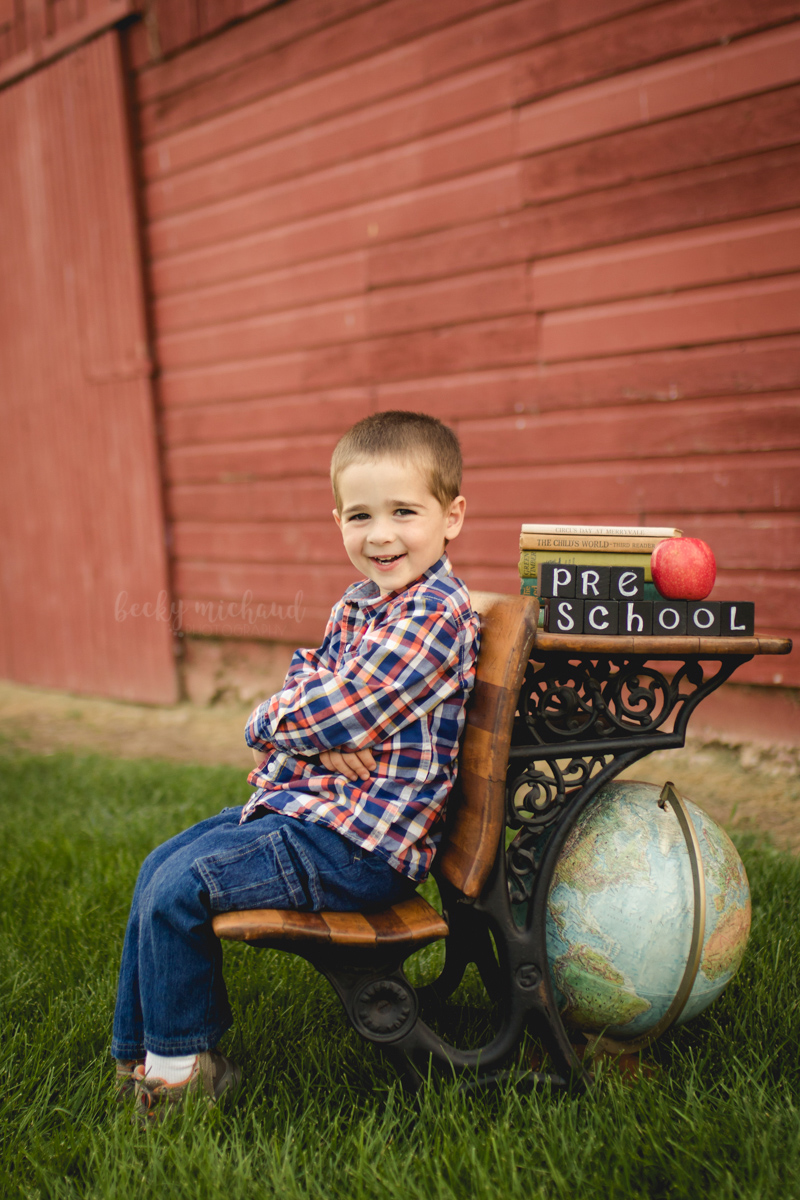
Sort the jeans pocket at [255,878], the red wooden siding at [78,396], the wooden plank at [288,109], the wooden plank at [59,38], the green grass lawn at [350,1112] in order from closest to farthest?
the green grass lawn at [350,1112] → the jeans pocket at [255,878] → the wooden plank at [288,109] → the wooden plank at [59,38] → the red wooden siding at [78,396]

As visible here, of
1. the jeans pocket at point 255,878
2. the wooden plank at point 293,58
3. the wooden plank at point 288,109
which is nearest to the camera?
the jeans pocket at point 255,878

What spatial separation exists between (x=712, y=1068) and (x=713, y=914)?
1.42 feet

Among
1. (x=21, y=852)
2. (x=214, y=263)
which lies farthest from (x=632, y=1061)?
(x=214, y=263)

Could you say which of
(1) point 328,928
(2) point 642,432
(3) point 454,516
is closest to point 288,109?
(2) point 642,432

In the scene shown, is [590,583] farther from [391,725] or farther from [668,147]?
[668,147]

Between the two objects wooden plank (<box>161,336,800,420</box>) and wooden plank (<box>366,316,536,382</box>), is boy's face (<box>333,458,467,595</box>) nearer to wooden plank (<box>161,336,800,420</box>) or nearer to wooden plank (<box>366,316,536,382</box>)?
wooden plank (<box>161,336,800,420</box>)

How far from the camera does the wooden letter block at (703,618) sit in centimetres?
204

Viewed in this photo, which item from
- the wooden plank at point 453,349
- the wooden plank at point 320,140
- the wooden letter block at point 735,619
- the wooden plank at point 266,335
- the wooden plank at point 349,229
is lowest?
the wooden letter block at point 735,619

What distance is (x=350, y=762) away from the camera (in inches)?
80.7

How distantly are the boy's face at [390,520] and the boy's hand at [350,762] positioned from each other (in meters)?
0.40

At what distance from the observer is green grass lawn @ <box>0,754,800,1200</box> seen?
1.79m

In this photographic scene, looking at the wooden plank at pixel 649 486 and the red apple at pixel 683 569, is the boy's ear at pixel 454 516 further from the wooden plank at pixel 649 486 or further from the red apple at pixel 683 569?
the wooden plank at pixel 649 486

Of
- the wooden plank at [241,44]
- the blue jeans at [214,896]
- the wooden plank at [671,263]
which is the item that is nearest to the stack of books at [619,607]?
the blue jeans at [214,896]

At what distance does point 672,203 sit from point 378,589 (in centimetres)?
310
